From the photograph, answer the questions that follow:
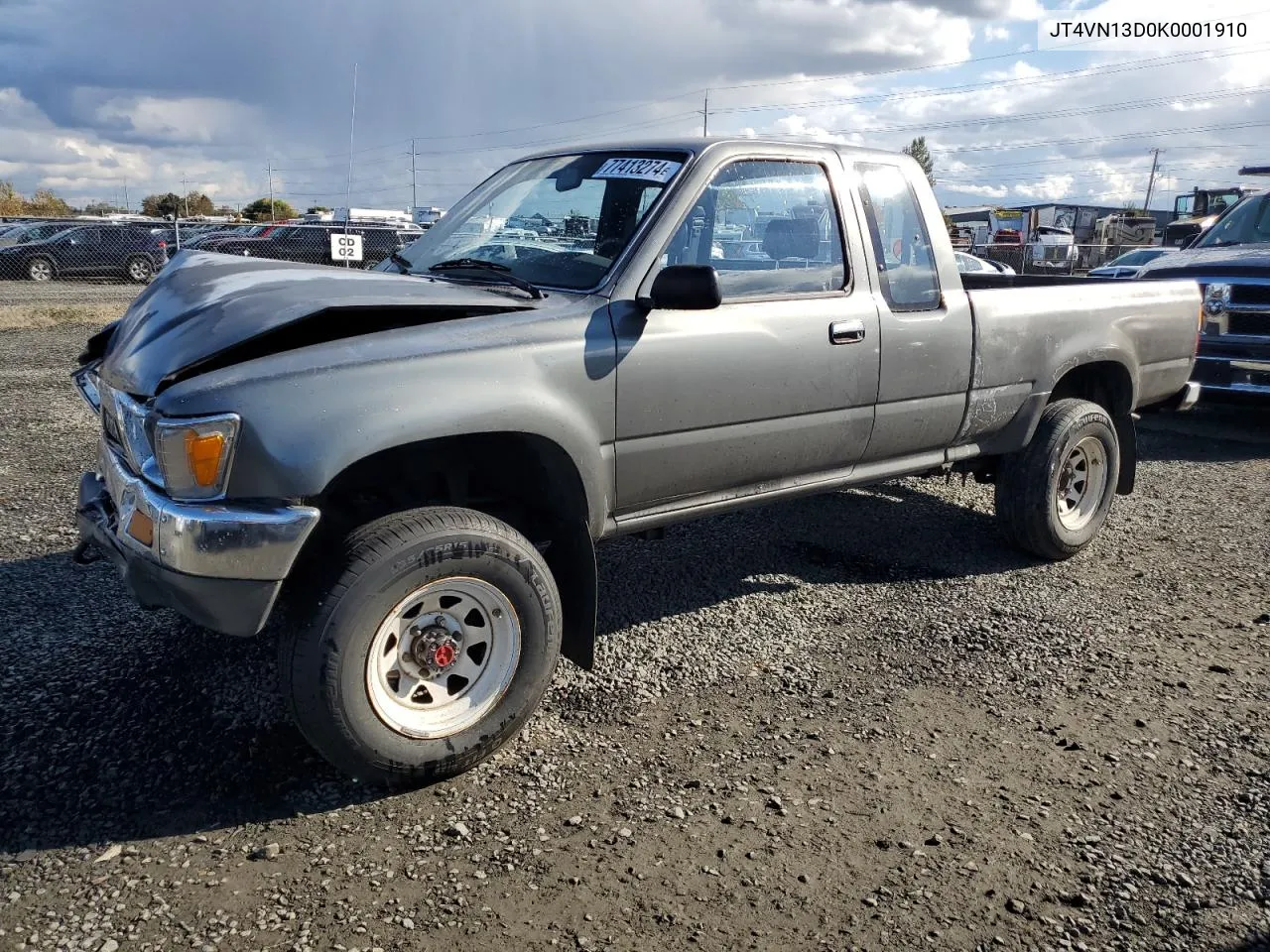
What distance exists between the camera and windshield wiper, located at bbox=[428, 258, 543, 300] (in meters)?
3.56

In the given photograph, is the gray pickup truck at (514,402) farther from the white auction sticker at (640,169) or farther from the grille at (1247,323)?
the grille at (1247,323)

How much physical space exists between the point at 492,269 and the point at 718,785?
6.79 ft

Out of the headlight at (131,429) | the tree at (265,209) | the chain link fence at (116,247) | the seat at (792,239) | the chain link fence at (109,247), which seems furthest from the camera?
the tree at (265,209)

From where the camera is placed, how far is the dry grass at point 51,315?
14.2 m

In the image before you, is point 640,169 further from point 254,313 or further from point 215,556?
point 215,556

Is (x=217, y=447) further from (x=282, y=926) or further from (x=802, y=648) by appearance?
(x=802, y=648)

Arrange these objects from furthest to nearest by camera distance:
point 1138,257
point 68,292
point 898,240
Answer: point 68,292, point 1138,257, point 898,240

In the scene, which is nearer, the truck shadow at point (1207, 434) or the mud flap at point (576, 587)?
the mud flap at point (576, 587)

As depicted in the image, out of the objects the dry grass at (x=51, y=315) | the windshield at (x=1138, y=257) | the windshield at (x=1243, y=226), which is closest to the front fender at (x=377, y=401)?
the windshield at (x=1243, y=226)

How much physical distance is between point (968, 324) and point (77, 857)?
385 cm

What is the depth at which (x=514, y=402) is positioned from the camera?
311 cm

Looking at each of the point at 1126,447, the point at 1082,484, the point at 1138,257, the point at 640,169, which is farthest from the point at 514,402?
the point at 1138,257

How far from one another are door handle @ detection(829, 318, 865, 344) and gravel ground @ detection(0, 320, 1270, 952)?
125 centimetres

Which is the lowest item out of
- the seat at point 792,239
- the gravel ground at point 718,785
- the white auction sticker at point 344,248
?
the gravel ground at point 718,785
